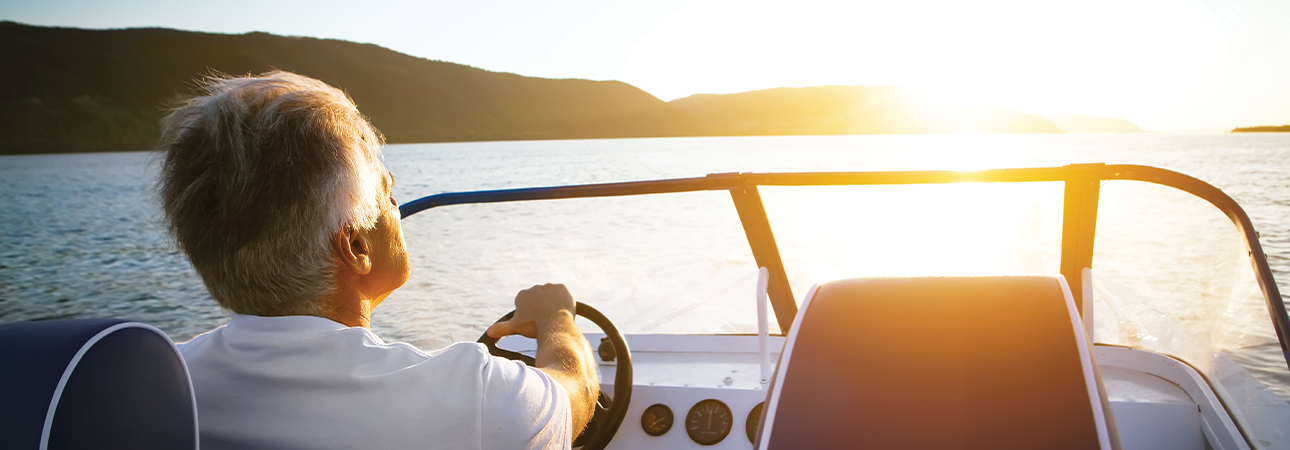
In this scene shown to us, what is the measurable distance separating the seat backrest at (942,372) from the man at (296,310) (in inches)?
15.4

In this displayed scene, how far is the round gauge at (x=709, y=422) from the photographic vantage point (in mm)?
2199

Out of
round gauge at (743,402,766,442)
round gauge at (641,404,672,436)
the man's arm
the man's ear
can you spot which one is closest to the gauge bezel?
round gauge at (641,404,672,436)

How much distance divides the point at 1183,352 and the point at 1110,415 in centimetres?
143

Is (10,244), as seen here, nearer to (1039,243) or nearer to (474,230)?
(474,230)

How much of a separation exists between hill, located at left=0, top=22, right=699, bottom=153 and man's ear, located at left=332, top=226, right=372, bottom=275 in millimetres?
50603

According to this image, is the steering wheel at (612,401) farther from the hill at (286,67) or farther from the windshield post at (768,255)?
the hill at (286,67)

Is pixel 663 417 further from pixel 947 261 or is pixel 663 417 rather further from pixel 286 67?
pixel 286 67

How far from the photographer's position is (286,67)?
44625 mm

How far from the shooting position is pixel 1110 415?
0.94 m

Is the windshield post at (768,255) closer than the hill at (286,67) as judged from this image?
Yes

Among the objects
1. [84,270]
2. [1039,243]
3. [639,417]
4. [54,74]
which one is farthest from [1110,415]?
[54,74]

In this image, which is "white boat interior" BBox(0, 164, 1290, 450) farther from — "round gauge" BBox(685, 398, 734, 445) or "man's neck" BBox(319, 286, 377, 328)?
"man's neck" BBox(319, 286, 377, 328)

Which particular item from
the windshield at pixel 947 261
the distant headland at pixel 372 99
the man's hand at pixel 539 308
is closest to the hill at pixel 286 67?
the distant headland at pixel 372 99

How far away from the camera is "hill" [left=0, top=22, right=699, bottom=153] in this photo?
195 feet
